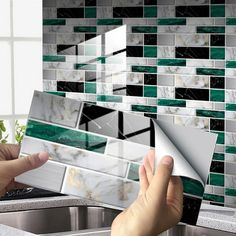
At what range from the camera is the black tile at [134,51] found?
256 cm

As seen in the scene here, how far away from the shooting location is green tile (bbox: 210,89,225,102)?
2371mm

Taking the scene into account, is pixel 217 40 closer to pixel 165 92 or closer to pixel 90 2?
pixel 165 92

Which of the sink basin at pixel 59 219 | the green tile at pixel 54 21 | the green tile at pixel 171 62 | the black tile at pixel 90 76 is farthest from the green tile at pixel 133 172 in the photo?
the green tile at pixel 54 21

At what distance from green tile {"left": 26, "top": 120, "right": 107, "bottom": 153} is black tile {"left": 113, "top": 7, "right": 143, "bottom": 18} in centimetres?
122

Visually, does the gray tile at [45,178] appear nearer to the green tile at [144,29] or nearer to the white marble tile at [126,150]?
the white marble tile at [126,150]

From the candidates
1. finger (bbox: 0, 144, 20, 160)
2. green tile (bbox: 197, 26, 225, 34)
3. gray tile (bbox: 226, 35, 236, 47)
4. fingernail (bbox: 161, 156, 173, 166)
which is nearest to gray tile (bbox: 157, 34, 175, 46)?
green tile (bbox: 197, 26, 225, 34)

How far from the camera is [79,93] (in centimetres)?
274

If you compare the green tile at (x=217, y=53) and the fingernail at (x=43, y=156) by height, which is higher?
the green tile at (x=217, y=53)

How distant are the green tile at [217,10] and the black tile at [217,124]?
0.38 metres

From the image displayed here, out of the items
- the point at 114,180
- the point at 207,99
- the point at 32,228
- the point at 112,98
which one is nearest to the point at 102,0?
the point at 112,98

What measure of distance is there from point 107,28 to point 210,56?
18.3 inches

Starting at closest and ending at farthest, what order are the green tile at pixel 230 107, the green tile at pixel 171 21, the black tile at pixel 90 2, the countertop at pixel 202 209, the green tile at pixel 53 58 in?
the countertop at pixel 202 209 < the green tile at pixel 230 107 < the green tile at pixel 171 21 < the black tile at pixel 90 2 < the green tile at pixel 53 58

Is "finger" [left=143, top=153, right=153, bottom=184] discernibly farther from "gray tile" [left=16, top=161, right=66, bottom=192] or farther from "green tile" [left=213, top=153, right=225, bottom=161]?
"green tile" [left=213, top=153, right=225, bottom=161]

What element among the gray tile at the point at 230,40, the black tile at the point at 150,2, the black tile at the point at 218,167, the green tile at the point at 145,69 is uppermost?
the black tile at the point at 150,2
